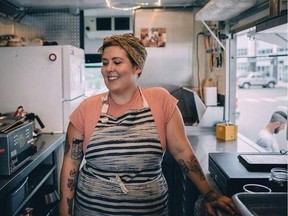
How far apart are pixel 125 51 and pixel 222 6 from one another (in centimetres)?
117

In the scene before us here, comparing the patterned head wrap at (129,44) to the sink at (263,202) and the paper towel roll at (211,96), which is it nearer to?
the sink at (263,202)

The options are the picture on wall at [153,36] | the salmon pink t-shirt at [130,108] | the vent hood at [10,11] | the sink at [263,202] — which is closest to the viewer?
the sink at [263,202]

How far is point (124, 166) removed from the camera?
5.15 ft

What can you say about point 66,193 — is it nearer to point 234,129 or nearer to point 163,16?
point 234,129

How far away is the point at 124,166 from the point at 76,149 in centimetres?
30

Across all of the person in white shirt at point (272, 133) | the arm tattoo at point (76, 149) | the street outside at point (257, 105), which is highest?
the arm tattoo at point (76, 149)

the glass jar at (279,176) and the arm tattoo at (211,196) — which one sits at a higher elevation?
the glass jar at (279,176)

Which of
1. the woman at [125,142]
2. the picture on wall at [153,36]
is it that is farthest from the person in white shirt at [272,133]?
the woman at [125,142]

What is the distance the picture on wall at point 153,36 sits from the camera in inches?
155

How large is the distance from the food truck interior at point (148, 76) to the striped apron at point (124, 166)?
371 mm

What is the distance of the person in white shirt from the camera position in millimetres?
3436

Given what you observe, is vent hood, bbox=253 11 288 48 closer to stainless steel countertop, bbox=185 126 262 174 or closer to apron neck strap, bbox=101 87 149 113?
apron neck strap, bbox=101 87 149 113

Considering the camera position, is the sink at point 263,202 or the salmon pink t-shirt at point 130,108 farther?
the salmon pink t-shirt at point 130,108

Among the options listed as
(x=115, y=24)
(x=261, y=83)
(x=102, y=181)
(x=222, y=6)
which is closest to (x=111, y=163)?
(x=102, y=181)
